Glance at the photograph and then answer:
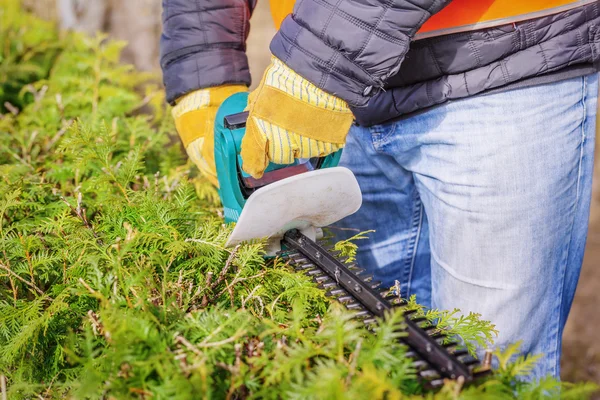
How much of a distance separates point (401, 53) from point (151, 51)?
3.57 metres

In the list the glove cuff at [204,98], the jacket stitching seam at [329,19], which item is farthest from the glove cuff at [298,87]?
A: the glove cuff at [204,98]

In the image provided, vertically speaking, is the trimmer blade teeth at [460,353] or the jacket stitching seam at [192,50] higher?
the jacket stitching seam at [192,50]

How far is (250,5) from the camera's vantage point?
2289 mm

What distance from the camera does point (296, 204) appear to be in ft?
4.87

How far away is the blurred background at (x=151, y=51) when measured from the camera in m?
4.09

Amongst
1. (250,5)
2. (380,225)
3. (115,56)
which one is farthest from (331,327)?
(115,56)

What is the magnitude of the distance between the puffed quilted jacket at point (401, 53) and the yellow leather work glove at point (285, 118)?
4cm

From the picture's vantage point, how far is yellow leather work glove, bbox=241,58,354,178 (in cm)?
153

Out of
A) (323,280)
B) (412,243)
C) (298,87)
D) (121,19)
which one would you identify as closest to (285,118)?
(298,87)

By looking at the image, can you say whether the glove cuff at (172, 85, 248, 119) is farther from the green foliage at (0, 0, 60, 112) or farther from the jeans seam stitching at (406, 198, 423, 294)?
the green foliage at (0, 0, 60, 112)

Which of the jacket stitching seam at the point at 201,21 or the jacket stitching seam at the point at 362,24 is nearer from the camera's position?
the jacket stitching seam at the point at 362,24

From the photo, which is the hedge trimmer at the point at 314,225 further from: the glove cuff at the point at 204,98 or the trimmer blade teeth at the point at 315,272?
the glove cuff at the point at 204,98

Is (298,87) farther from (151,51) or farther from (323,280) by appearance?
(151,51)

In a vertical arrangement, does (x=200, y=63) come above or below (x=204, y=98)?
above
